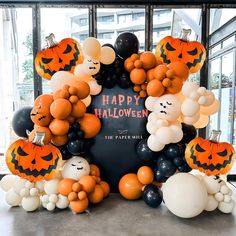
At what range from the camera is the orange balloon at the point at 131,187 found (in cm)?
252

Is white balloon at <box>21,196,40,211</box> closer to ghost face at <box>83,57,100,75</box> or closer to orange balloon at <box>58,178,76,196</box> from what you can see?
orange balloon at <box>58,178,76,196</box>

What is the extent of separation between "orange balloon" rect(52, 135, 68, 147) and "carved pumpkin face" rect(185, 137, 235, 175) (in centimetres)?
121

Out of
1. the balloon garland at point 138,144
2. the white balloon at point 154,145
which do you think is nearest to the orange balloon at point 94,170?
the balloon garland at point 138,144

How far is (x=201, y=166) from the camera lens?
2.30 m

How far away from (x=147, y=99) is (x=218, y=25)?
2.77 meters

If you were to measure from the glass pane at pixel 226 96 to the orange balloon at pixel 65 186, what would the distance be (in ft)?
10.9

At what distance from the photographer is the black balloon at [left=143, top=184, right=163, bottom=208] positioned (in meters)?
2.36

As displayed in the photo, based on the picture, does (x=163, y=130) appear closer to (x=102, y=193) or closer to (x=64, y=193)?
(x=102, y=193)

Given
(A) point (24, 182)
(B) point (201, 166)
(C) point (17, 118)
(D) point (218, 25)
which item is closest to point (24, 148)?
(A) point (24, 182)

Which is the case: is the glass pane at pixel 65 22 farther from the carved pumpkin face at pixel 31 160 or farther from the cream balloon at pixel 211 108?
the cream balloon at pixel 211 108

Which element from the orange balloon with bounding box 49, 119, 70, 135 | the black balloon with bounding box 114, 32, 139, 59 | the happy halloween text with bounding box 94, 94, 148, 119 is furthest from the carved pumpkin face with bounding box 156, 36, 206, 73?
the orange balloon with bounding box 49, 119, 70, 135

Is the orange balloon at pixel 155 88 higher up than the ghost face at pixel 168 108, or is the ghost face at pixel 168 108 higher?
the orange balloon at pixel 155 88

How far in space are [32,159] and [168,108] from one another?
1.36 metres

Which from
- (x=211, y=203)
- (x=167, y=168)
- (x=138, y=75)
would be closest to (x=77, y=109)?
(x=138, y=75)
